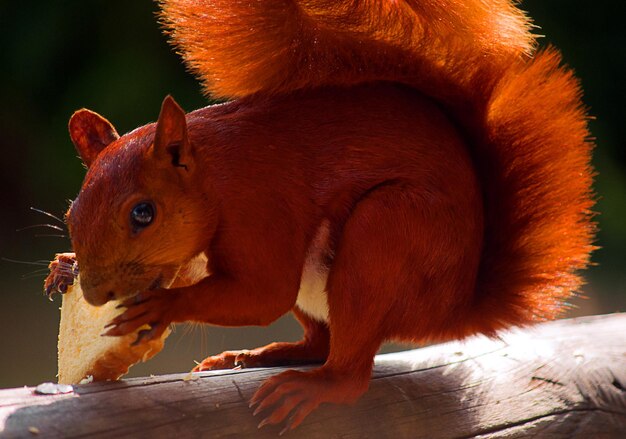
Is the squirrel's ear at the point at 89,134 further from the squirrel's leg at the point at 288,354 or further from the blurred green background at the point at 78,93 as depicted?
the blurred green background at the point at 78,93

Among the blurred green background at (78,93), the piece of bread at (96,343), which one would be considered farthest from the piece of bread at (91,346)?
the blurred green background at (78,93)

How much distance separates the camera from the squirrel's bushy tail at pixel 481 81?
1.12 metres

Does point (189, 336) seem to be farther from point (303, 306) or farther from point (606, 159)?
point (606, 159)

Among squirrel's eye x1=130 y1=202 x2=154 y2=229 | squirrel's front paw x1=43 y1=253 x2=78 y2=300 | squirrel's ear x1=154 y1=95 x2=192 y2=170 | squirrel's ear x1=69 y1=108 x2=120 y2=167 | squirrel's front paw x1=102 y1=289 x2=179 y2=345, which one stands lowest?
squirrel's front paw x1=43 y1=253 x2=78 y2=300

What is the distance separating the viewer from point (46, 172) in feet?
10.00

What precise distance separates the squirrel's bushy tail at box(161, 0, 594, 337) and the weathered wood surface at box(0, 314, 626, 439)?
100mm

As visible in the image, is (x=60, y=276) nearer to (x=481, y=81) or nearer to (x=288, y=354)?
(x=288, y=354)

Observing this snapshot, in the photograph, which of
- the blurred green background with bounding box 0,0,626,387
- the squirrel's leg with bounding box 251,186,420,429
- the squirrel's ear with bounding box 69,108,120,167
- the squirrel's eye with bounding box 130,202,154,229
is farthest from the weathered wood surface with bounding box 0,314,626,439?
the blurred green background with bounding box 0,0,626,387

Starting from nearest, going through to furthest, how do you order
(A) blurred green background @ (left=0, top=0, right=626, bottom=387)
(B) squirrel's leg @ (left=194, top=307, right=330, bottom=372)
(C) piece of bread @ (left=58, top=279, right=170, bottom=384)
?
(C) piece of bread @ (left=58, top=279, right=170, bottom=384)
(B) squirrel's leg @ (left=194, top=307, right=330, bottom=372)
(A) blurred green background @ (left=0, top=0, right=626, bottom=387)

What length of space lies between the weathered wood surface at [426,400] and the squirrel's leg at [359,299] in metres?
0.02

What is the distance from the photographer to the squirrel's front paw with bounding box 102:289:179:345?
96cm

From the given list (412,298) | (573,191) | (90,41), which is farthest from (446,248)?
(90,41)

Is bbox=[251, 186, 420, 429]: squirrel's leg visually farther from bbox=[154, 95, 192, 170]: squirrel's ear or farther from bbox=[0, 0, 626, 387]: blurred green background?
bbox=[0, 0, 626, 387]: blurred green background

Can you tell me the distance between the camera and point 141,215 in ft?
3.13
